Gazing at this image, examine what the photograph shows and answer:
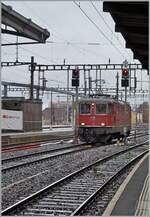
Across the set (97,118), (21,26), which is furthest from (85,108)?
(21,26)

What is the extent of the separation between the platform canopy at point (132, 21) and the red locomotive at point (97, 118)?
1195 cm

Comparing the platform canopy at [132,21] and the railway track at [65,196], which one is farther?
the platform canopy at [132,21]

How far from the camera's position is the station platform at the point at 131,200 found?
8.41m

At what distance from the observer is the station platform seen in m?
8.41

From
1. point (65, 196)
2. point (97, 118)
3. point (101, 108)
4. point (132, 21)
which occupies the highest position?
point (132, 21)

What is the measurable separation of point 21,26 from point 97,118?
9.12m

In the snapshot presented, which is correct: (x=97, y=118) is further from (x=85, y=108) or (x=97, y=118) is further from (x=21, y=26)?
(x=21, y=26)

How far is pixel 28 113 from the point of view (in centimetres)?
3956

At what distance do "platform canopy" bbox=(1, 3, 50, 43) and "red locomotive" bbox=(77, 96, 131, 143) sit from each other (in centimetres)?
691

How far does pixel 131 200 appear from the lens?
970cm

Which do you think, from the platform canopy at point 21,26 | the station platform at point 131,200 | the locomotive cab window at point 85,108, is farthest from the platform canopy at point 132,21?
the locomotive cab window at point 85,108

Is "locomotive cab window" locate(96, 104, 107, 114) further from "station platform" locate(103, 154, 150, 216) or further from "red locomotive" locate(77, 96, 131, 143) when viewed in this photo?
"station platform" locate(103, 154, 150, 216)

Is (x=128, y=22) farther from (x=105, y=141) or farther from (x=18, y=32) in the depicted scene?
(x=105, y=141)

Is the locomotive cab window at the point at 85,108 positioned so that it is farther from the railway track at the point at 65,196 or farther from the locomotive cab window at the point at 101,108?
the railway track at the point at 65,196
